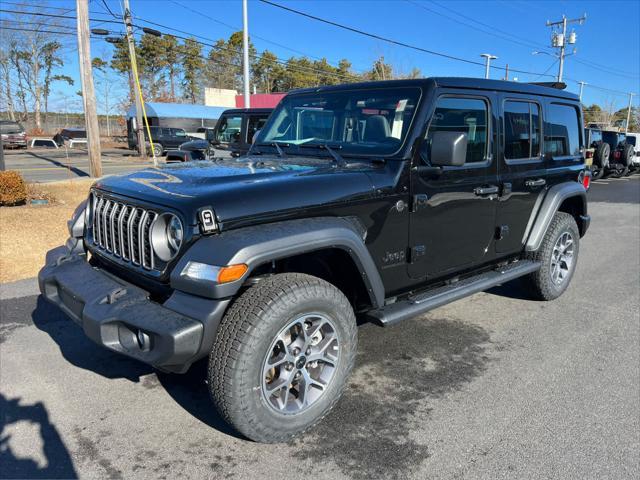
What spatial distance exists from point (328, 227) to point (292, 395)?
991 mm

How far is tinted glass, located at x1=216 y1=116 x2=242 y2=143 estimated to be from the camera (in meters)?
11.5

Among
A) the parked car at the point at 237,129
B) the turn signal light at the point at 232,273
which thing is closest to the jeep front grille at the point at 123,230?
the turn signal light at the point at 232,273

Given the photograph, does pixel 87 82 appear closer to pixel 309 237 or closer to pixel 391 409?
pixel 309 237

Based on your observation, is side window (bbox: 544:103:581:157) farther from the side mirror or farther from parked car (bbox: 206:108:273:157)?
parked car (bbox: 206:108:273:157)

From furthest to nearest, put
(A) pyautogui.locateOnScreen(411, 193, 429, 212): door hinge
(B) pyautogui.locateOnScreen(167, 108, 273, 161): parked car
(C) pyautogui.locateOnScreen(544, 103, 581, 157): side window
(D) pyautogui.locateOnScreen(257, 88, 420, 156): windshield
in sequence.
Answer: (B) pyautogui.locateOnScreen(167, 108, 273, 161): parked car
(C) pyautogui.locateOnScreen(544, 103, 581, 157): side window
(D) pyautogui.locateOnScreen(257, 88, 420, 156): windshield
(A) pyautogui.locateOnScreen(411, 193, 429, 212): door hinge

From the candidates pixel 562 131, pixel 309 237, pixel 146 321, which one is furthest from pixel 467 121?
pixel 146 321

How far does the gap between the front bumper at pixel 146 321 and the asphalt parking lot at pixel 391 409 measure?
594mm

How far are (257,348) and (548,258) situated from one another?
341 cm

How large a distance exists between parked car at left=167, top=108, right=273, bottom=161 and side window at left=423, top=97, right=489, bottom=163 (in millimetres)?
6286

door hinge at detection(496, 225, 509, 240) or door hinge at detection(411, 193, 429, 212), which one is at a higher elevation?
door hinge at detection(411, 193, 429, 212)

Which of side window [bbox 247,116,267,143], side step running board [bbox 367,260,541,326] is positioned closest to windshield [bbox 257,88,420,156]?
side step running board [bbox 367,260,541,326]

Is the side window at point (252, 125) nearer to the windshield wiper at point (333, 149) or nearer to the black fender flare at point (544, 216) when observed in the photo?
the windshield wiper at point (333, 149)

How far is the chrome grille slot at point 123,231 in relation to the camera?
2734 mm

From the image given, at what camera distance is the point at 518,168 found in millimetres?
4246
